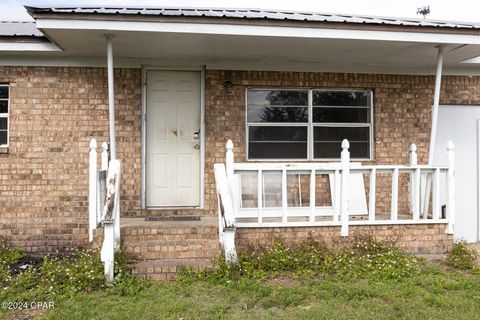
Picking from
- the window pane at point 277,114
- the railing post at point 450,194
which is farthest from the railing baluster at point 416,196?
the window pane at point 277,114

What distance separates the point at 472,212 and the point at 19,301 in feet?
25.3

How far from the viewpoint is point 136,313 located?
4.29 meters

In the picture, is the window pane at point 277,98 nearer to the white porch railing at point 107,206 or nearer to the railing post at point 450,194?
the railing post at point 450,194

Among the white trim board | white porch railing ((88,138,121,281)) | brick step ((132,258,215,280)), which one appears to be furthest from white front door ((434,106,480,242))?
white porch railing ((88,138,121,281))

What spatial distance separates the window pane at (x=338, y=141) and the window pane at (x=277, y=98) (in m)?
0.61

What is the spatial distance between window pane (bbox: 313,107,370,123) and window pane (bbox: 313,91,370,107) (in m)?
0.09

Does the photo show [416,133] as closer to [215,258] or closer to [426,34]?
[426,34]

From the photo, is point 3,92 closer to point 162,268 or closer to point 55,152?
point 55,152

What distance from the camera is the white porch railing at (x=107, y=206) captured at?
520 centimetres

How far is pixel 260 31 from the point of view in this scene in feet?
19.8

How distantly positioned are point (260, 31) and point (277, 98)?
196 centimetres

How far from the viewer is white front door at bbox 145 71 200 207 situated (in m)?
7.49

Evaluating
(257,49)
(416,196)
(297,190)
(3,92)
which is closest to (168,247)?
(297,190)

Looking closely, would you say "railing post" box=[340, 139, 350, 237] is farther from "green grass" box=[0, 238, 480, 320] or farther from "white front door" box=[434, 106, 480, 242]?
"white front door" box=[434, 106, 480, 242]
